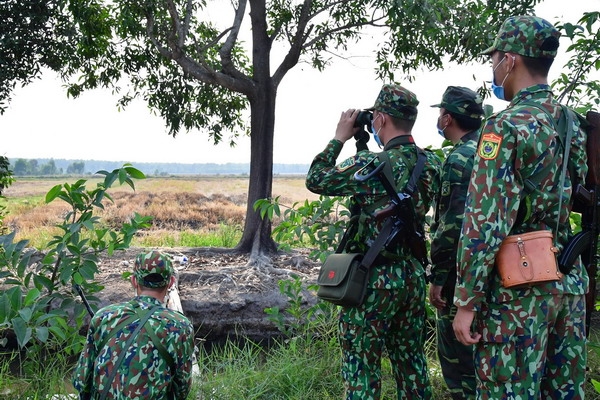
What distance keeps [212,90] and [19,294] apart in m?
9.77

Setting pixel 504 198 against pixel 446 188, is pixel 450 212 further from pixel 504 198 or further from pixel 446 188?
pixel 504 198

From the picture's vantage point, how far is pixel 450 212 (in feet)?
10.2

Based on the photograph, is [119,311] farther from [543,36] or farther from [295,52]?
[295,52]

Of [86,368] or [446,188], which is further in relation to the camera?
[446,188]

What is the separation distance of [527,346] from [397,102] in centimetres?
137

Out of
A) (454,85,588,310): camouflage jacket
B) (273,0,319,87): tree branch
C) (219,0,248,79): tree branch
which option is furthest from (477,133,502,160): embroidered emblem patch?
(273,0,319,87): tree branch

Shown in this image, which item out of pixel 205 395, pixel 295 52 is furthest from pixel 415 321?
pixel 295 52

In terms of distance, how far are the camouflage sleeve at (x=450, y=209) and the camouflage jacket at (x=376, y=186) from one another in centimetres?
14

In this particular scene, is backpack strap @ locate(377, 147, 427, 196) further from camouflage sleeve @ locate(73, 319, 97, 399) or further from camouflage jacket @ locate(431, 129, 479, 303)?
camouflage sleeve @ locate(73, 319, 97, 399)

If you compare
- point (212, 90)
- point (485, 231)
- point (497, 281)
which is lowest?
point (497, 281)

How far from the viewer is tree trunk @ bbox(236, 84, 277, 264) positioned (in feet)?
39.1

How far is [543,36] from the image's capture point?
2484mm

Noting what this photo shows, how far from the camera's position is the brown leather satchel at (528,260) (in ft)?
7.68

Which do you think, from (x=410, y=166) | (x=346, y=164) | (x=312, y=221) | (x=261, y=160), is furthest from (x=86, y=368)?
(x=261, y=160)
